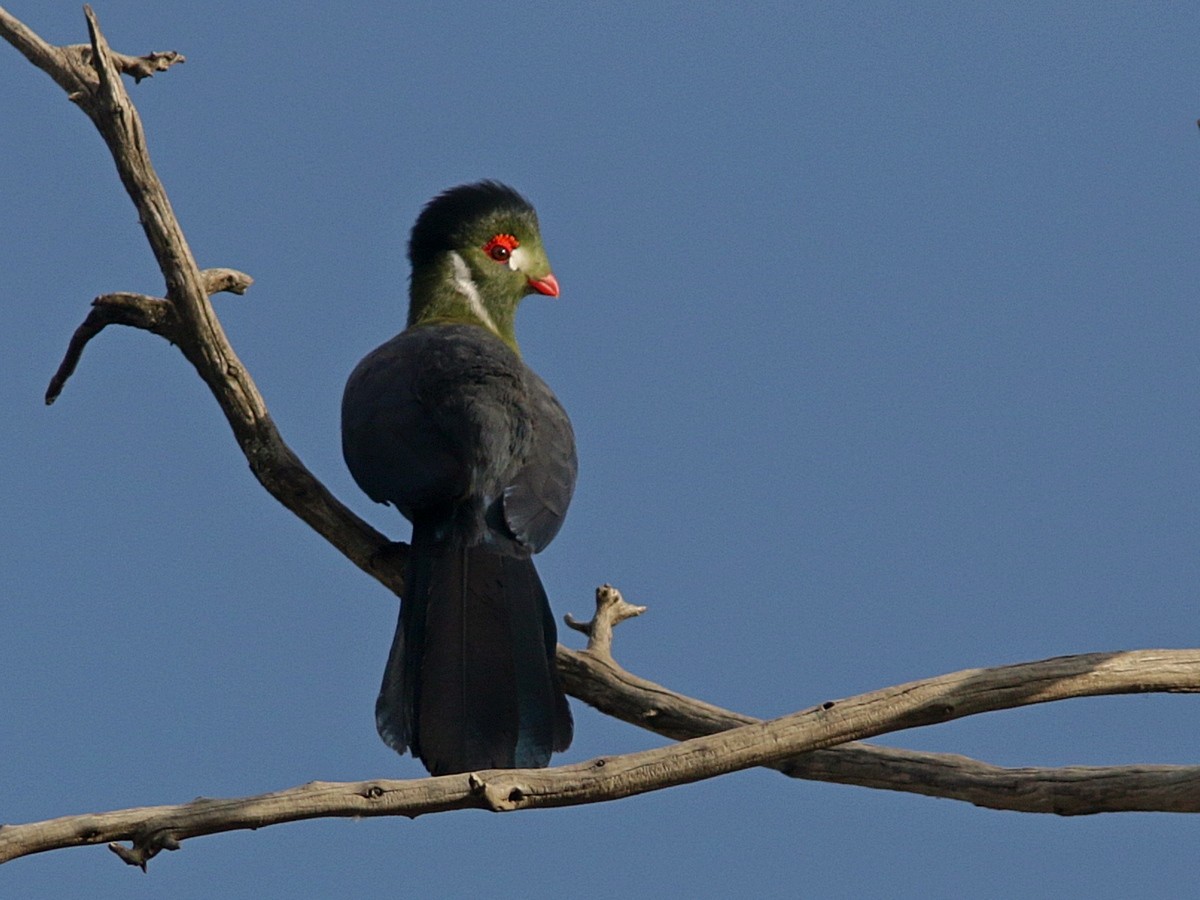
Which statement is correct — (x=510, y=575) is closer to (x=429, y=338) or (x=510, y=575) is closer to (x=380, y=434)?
(x=380, y=434)

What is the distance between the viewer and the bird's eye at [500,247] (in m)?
6.61

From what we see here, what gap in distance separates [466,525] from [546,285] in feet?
7.18

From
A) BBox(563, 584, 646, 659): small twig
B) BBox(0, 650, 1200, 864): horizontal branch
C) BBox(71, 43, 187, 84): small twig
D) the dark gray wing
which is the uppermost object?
BBox(71, 43, 187, 84): small twig

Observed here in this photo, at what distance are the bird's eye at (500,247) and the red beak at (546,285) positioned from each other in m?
0.16

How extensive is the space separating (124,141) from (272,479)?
43.8 inches

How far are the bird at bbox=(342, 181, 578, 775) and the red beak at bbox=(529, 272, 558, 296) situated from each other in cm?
46

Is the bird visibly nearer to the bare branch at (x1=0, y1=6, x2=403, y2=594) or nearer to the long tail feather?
the long tail feather

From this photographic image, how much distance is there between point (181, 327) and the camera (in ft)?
16.5

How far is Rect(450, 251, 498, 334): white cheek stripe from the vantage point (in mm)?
6559

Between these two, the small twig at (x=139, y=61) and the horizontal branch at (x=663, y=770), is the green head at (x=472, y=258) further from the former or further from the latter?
the horizontal branch at (x=663, y=770)

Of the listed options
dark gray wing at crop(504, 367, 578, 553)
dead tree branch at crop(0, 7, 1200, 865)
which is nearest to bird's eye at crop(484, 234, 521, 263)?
dark gray wing at crop(504, 367, 578, 553)

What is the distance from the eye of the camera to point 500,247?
261 inches

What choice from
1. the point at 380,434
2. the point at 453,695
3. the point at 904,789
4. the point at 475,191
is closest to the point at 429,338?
the point at 380,434

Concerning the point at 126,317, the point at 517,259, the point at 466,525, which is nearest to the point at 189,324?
the point at 126,317
